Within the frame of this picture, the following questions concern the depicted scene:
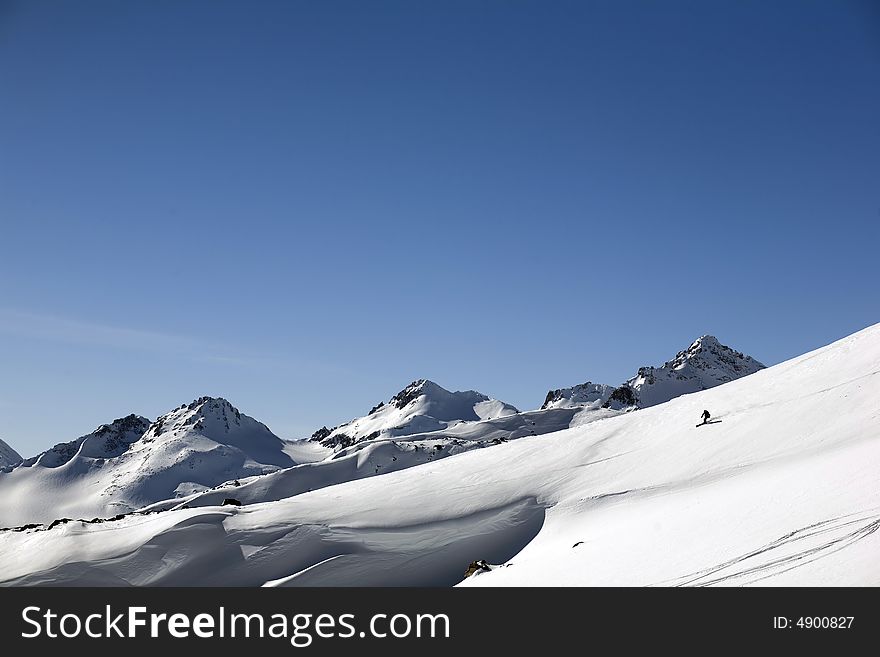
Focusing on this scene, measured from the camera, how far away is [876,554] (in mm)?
14250

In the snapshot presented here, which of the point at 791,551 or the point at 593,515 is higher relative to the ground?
the point at 593,515

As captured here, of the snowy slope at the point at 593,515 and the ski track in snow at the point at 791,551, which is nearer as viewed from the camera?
the ski track in snow at the point at 791,551

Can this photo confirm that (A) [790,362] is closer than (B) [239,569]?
No

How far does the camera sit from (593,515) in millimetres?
26844

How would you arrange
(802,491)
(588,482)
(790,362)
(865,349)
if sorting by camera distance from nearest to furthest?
(802,491) → (588,482) → (865,349) → (790,362)

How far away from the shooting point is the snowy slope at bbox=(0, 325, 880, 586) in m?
18.0

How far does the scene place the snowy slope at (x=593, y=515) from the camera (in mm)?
18000

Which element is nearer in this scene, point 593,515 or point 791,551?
point 791,551

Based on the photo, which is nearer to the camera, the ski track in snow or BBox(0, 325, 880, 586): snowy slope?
the ski track in snow
